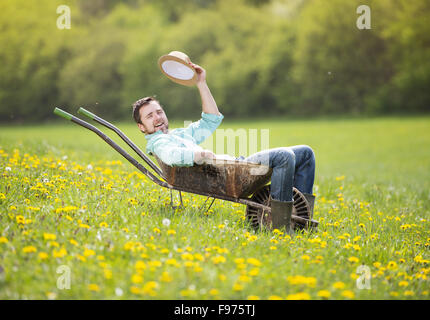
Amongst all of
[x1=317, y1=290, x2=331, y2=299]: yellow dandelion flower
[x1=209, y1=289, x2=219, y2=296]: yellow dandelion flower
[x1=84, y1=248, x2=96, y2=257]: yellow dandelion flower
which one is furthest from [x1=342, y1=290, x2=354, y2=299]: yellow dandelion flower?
[x1=84, y1=248, x2=96, y2=257]: yellow dandelion flower

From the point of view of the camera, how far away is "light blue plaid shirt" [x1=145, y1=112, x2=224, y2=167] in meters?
3.54

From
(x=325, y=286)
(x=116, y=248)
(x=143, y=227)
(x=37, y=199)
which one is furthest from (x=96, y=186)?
(x=325, y=286)

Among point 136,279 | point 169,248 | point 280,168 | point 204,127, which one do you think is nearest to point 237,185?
point 280,168

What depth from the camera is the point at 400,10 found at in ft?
105

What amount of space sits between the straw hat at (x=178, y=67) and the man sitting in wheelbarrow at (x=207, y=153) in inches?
2.3

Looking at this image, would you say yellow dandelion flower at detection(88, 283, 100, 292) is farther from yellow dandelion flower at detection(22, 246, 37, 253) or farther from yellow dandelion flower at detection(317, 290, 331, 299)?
yellow dandelion flower at detection(317, 290, 331, 299)

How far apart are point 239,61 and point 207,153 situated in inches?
1293

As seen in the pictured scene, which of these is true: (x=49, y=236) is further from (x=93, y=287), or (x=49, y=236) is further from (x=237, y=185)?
(x=237, y=185)

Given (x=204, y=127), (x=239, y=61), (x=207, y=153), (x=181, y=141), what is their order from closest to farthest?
1. (x=207, y=153)
2. (x=181, y=141)
3. (x=204, y=127)
4. (x=239, y=61)

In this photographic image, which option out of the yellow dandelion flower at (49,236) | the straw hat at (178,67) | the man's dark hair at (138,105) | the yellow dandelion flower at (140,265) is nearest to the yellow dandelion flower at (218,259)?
the yellow dandelion flower at (140,265)

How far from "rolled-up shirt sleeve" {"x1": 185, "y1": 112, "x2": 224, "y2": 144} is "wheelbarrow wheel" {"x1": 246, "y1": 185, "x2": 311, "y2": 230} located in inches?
30.1

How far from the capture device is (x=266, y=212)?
12.8ft
